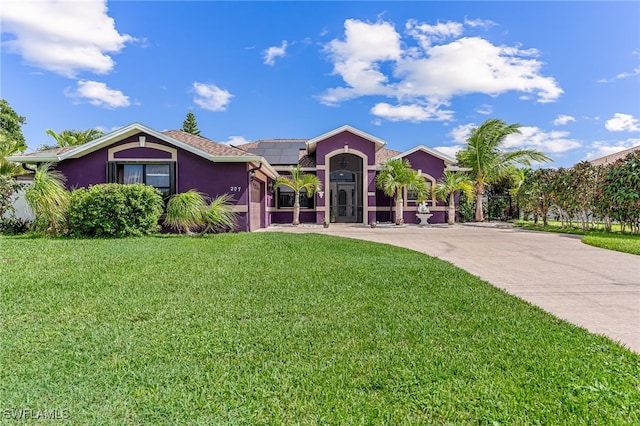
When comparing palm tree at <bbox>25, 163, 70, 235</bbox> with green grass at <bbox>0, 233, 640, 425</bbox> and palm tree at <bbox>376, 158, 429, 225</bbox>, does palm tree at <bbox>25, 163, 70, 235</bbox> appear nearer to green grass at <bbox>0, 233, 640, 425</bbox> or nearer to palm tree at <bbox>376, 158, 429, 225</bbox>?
green grass at <bbox>0, 233, 640, 425</bbox>

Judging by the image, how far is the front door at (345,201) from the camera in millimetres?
24094

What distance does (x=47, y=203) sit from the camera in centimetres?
1198

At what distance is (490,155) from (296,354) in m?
24.7

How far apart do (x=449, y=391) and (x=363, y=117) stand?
957 inches

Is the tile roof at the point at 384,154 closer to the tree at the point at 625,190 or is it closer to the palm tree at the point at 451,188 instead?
the palm tree at the point at 451,188

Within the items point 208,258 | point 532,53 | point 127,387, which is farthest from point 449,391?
point 532,53

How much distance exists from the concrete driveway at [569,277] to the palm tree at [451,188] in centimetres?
1012

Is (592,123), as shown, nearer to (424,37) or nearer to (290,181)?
(424,37)

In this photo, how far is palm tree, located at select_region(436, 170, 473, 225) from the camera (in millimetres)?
21969

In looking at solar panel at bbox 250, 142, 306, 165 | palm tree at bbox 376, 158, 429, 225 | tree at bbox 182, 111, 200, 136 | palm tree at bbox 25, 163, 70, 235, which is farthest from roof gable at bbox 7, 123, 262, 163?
tree at bbox 182, 111, 200, 136

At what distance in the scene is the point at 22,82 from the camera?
1109 cm

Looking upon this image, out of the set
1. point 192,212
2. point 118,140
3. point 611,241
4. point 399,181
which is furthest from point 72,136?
point 611,241

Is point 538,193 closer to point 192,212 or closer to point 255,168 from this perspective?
point 255,168

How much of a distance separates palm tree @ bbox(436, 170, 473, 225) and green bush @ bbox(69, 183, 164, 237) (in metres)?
17.3
